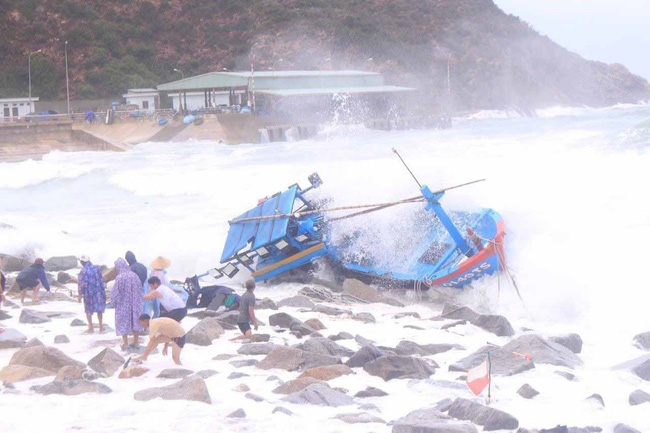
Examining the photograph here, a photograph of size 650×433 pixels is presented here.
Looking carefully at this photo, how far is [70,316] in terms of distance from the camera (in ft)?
37.6

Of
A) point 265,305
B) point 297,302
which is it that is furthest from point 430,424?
point 297,302

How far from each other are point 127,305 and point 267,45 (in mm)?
Answer: 79654

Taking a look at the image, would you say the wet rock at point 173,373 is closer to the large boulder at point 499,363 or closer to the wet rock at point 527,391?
the large boulder at point 499,363

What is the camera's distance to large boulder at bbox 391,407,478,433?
645 centimetres

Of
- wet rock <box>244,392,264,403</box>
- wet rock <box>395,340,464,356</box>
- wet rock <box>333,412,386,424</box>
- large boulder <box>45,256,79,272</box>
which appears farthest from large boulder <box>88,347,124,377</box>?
large boulder <box>45,256,79,272</box>

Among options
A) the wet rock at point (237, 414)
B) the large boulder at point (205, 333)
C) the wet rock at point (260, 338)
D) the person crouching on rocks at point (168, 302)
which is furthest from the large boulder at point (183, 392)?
the wet rock at point (260, 338)

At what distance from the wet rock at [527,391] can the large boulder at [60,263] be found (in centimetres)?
1027

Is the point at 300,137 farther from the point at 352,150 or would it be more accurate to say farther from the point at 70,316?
the point at 70,316

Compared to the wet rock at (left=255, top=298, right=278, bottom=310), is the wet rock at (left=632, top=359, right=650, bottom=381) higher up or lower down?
higher up

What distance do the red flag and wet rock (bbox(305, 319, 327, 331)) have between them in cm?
275

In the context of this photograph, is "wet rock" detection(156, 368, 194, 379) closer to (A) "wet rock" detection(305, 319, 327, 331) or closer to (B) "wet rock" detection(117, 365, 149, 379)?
(B) "wet rock" detection(117, 365, 149, 379)

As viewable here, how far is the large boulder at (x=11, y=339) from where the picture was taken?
9547 millimetres

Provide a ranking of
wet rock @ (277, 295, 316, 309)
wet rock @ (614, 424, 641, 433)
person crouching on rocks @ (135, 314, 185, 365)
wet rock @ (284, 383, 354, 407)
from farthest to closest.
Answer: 1. wet rock @ (277, 295, 316, 309)
2. person crouching on rocks @ (135, 314, 185, 365)
3. wet rock @ (284, 383, 354, 407)
4. wet rock @ (614, 424, 641, 433)

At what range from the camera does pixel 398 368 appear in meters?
8.38
